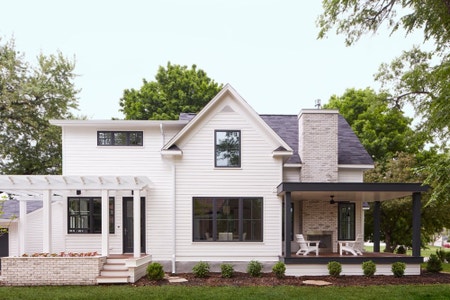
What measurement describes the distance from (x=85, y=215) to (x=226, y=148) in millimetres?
6226

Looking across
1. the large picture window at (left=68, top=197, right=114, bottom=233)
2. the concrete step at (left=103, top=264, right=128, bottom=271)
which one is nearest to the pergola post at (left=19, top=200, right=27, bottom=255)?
the large picture window at (left=68, top=197, right=114, bottom=233)

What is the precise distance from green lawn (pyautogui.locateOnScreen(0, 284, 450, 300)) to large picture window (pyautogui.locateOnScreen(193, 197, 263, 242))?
353 centimetres

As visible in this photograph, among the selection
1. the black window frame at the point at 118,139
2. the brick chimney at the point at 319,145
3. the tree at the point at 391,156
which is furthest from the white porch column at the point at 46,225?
the tree at the point at 391,156

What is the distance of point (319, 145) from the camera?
17.2 metres

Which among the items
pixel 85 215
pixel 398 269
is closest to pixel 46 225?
pixel 85 215

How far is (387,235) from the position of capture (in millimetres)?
25297

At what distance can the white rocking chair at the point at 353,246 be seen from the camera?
15.8 meters

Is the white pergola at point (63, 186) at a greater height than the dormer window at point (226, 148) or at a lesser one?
lesser


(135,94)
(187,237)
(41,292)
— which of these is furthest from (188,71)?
(41,292)

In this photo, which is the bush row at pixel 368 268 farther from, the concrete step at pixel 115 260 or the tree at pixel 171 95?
the tree at pixel 171 95

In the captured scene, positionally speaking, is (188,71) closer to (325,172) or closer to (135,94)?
(135,94)

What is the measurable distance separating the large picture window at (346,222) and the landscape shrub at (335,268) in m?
3.14

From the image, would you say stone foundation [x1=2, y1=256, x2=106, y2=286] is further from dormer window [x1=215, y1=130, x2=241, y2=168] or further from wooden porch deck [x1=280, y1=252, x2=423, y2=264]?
wooden porch deck [x1=280, y1=252, x2=423, y2=264]

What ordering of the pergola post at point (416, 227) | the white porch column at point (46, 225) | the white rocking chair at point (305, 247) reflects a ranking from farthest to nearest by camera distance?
the white rocking chair at point (305, 247)
the pergola post at point (416, 227)
the white porch column at point (46, 225)
